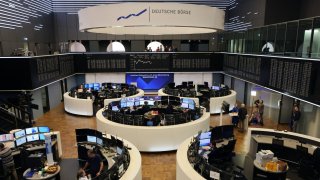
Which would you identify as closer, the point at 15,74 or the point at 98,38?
the point at 15,74

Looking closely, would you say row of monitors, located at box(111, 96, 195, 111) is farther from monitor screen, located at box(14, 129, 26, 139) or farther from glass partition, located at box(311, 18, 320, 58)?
glass partition, located at box(311, 18, 320, 58)

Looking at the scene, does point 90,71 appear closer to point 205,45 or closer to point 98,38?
point 98,38

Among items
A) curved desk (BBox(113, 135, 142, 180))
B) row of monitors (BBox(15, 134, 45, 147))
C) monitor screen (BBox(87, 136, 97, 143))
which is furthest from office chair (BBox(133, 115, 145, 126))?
row of monitors (BBox(15, 134, 45, 147))

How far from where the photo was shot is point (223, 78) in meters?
21.9

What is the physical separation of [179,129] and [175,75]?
486 inches

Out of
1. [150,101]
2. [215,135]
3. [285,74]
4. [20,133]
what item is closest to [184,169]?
[215,135]

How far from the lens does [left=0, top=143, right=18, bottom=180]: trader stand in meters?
7.10

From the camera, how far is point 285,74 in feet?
34.4

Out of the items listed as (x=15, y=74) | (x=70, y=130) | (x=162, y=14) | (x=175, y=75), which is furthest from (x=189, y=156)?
(x=175, y=75)

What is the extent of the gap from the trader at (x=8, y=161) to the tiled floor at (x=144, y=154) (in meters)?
2.07

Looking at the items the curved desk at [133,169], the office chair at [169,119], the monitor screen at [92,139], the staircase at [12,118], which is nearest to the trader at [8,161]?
A: the monitor screen at [92,139]

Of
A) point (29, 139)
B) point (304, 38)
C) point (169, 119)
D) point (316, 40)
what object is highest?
point (304, 38)

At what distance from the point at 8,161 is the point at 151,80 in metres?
16.1

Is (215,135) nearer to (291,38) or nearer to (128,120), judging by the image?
(128,120)
